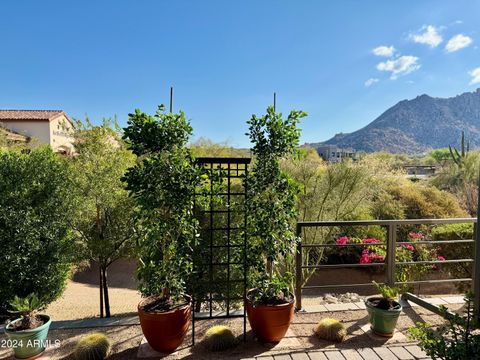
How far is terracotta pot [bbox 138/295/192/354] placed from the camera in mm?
2170

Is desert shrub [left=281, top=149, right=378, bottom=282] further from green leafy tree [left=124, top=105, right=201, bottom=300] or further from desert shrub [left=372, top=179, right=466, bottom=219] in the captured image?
green leafy tree [left=124, top=105, right=201, bottom=300]

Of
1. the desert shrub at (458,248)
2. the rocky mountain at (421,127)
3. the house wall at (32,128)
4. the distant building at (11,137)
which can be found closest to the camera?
the desert shrub at (458,248)

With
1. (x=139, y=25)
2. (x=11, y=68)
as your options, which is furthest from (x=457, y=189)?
(x=11, y=68)

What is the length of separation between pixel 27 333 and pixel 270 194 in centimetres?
222

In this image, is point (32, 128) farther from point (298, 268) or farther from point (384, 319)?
point (384, 319)

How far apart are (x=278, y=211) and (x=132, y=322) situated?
184cm

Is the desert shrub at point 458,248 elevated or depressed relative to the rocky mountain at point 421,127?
depressed

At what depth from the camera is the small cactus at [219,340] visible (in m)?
2.29

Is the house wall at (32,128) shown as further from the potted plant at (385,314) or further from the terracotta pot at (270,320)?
the potted plant at (385,314)

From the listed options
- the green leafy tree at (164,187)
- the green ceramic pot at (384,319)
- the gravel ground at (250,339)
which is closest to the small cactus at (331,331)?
the gravel ground at (250,339)

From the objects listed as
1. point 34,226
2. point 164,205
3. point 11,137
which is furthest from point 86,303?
point 11,137

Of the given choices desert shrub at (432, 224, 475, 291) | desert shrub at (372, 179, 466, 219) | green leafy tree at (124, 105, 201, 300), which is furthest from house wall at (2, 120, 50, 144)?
desert shrub at (432, 224, 475, 291)

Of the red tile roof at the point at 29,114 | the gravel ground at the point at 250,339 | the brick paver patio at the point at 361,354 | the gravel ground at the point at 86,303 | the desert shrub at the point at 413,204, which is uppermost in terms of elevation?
the red tile roof at the point at 29,114

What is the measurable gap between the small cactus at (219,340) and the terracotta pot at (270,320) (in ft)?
0.72
